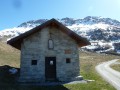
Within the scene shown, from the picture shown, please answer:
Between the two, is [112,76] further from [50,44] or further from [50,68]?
[50,44]

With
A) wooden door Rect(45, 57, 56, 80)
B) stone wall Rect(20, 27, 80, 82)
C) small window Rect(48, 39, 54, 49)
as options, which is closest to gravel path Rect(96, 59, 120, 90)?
stone wall Rect(20, 27, 80, 82)

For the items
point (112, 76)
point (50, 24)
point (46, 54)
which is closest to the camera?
point (46, 54)

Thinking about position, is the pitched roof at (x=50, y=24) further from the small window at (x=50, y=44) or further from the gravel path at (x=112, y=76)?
the gravel path at (x=112, y=76)

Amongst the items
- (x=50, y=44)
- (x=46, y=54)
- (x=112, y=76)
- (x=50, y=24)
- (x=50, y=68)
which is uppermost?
(x=50, y=24)

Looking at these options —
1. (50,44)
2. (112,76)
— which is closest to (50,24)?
(50,44)

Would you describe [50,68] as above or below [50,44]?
below

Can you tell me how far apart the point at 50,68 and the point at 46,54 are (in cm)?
186

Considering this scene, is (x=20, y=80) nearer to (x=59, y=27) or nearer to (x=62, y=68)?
(x=62, y=68)

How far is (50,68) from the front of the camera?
32188mm

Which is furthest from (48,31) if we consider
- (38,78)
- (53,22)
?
(38,78)

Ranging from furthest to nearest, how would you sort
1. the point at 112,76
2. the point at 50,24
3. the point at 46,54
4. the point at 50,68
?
1. the point at 112,76
2. the point at 50,68
3. the point at 50,24
4. the point at 46,54

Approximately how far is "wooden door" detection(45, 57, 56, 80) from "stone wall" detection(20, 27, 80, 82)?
19.3 inches

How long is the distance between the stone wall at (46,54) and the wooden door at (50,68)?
1.61ft

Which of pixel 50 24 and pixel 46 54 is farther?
pixel 50 24
